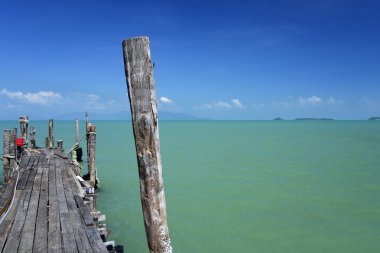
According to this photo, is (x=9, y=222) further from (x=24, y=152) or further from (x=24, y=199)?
(x=24, y=152)

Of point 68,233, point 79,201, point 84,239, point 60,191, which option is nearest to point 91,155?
point 60,191

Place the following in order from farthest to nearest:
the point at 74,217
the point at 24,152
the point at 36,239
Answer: the point at 24,152
the point at 74,217
the point at 36,239

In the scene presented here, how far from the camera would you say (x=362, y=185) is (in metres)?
20.0

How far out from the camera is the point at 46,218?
22.8ft

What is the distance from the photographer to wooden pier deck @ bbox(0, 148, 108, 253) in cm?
562

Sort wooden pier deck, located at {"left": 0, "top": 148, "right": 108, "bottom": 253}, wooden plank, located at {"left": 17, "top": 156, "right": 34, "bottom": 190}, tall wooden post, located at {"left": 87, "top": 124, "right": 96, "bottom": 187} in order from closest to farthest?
wooden pier deck, located at {"left": 0, "top": 148, "right": 108, "bottom": 253} < wooden plank, located at {"left": 17, "top": 156, "right": 34, "bottom": 190} < tall wooden post, located at {"left": 87, "top": 124, "right": 96, "bottom": 187}

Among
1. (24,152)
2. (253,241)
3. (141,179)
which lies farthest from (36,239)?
(24,152)

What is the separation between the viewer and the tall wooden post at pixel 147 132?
133 inches

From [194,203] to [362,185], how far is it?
36.5 ft

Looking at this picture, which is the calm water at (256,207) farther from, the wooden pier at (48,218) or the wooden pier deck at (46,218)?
the wooden pier deck at (46,218)

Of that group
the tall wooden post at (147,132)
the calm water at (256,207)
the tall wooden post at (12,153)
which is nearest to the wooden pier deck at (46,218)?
the tall wooden post at (147,132)

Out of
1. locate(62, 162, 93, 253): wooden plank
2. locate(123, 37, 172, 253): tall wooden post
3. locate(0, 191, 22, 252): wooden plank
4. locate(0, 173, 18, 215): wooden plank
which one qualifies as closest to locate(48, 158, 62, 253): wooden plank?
locate(62, 162, 93, 253): wooden plank

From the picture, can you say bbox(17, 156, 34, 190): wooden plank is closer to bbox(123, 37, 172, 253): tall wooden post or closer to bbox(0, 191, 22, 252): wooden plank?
bbox(0, 191, 22, 252): wooden plank

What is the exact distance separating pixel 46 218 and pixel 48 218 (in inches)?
1.8
